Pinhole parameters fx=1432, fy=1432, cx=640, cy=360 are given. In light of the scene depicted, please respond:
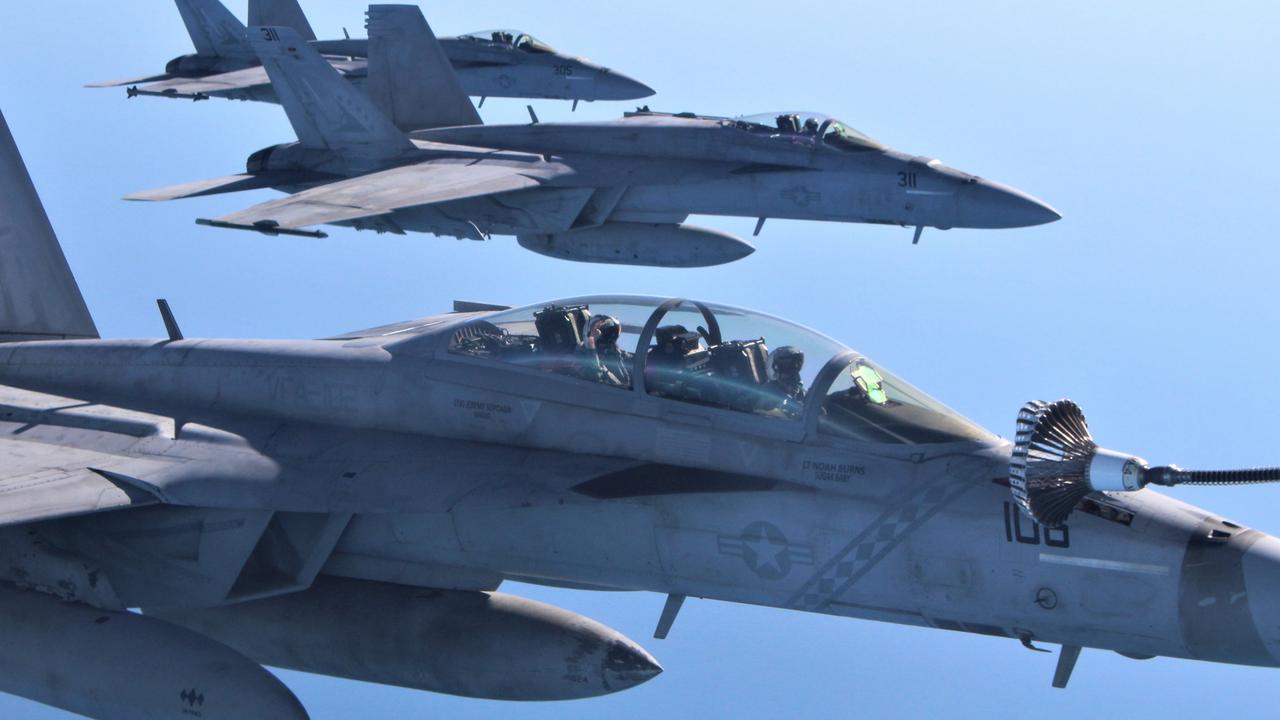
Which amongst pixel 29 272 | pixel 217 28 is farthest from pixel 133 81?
pixel 29 272

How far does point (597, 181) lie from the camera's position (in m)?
17.6

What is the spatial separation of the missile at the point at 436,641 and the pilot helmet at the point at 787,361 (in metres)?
1.93

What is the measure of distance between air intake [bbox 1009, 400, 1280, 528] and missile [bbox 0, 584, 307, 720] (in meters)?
4.04

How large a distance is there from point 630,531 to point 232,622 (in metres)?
3.10

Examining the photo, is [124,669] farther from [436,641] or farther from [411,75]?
[411,75]

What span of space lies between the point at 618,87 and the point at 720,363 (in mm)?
18891

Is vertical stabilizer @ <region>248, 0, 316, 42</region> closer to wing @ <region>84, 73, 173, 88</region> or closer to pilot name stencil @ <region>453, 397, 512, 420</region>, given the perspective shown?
wing @ <region>84, 73, 173, 88</region>

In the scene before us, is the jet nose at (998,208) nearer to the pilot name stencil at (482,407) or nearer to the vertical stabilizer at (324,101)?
the vertical stabilizer at (324,101)

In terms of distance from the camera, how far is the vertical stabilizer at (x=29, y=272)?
1153 centimetres

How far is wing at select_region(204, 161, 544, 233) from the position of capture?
14.9m

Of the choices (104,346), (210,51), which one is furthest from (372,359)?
(210,51)

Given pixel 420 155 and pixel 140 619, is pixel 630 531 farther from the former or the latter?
pixel 420 155

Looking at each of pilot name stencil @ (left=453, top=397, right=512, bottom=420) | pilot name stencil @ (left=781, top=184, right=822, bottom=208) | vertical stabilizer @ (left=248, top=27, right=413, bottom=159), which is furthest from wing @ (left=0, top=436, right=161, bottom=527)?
vertical stabilizer @ (left=248, top=27, right=413, bottom=159)

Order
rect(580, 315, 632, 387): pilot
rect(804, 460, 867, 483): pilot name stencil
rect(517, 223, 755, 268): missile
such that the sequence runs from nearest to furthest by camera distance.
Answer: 1. rect(804, 460, 867, 483): pilot name stencil
2. rect(580, 315, 632, 387): pilot
3. rect(517, 223, 755, 268): missile
